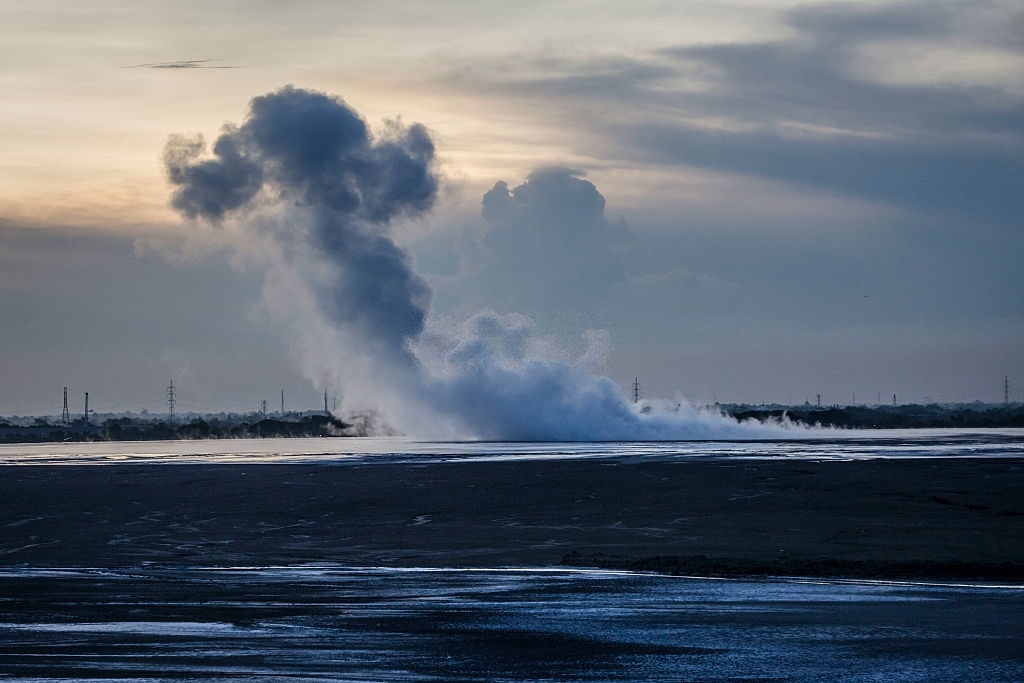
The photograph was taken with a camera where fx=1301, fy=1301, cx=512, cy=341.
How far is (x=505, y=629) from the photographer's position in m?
16.4

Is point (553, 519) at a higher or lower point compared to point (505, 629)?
lower

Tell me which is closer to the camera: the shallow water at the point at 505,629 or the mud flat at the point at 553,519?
the shallow water at the point at 505,629

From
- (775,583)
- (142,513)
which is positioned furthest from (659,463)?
(775,583)

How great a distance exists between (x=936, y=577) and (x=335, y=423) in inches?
6132

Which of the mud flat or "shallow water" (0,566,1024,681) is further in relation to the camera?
the mud flat

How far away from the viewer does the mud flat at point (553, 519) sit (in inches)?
1007

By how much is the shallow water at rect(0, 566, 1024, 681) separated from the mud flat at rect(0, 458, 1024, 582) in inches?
135

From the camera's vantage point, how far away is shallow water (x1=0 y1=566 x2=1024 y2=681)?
1371 cm

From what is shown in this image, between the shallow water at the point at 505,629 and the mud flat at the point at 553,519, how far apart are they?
3427 millimetres

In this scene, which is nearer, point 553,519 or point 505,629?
point 505,629

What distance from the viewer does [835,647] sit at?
14953 millimetres

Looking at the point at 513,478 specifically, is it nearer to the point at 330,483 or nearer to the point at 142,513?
the point at 330,483

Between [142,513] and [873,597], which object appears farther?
[142,513]

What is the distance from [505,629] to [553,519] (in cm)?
1765
